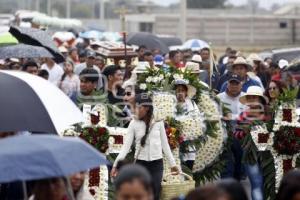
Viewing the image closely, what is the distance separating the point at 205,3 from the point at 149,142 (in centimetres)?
9392

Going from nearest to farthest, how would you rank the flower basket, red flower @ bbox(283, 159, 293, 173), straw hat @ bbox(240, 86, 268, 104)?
the flower basket → red flower @ bbox(283, 159, 293, 173) → straw hat @ bbox(240, 86, 268, 104)

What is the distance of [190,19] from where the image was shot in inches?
2712

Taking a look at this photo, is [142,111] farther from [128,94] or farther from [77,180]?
[77,180]

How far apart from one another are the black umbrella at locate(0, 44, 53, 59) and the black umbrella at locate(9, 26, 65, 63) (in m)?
0.10

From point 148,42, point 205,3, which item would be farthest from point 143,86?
point 205,3

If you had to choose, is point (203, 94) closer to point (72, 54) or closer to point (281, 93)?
point (281, 93)

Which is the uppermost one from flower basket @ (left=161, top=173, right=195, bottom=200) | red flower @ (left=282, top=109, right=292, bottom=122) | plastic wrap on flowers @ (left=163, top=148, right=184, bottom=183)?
red flower @ (left=282, top=109, right=292, bottom=122)

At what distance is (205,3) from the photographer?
107 meters

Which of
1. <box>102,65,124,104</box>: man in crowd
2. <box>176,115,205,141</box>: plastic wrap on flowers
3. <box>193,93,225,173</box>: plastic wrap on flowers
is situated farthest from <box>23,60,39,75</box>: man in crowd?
<box>176,115,205,141</box>: plastic wrap on flowers

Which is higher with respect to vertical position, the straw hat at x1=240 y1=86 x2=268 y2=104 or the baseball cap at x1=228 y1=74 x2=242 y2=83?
the baseball cap at x1=228 y1=74 x2=242 y2=83

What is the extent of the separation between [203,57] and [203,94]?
9429 mm

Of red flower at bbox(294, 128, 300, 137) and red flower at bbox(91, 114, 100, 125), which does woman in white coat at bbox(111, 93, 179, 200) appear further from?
red flower at bbox(294, 128, 300, 137)

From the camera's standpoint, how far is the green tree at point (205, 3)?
10512 cm

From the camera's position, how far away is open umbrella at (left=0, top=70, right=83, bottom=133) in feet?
33.3
